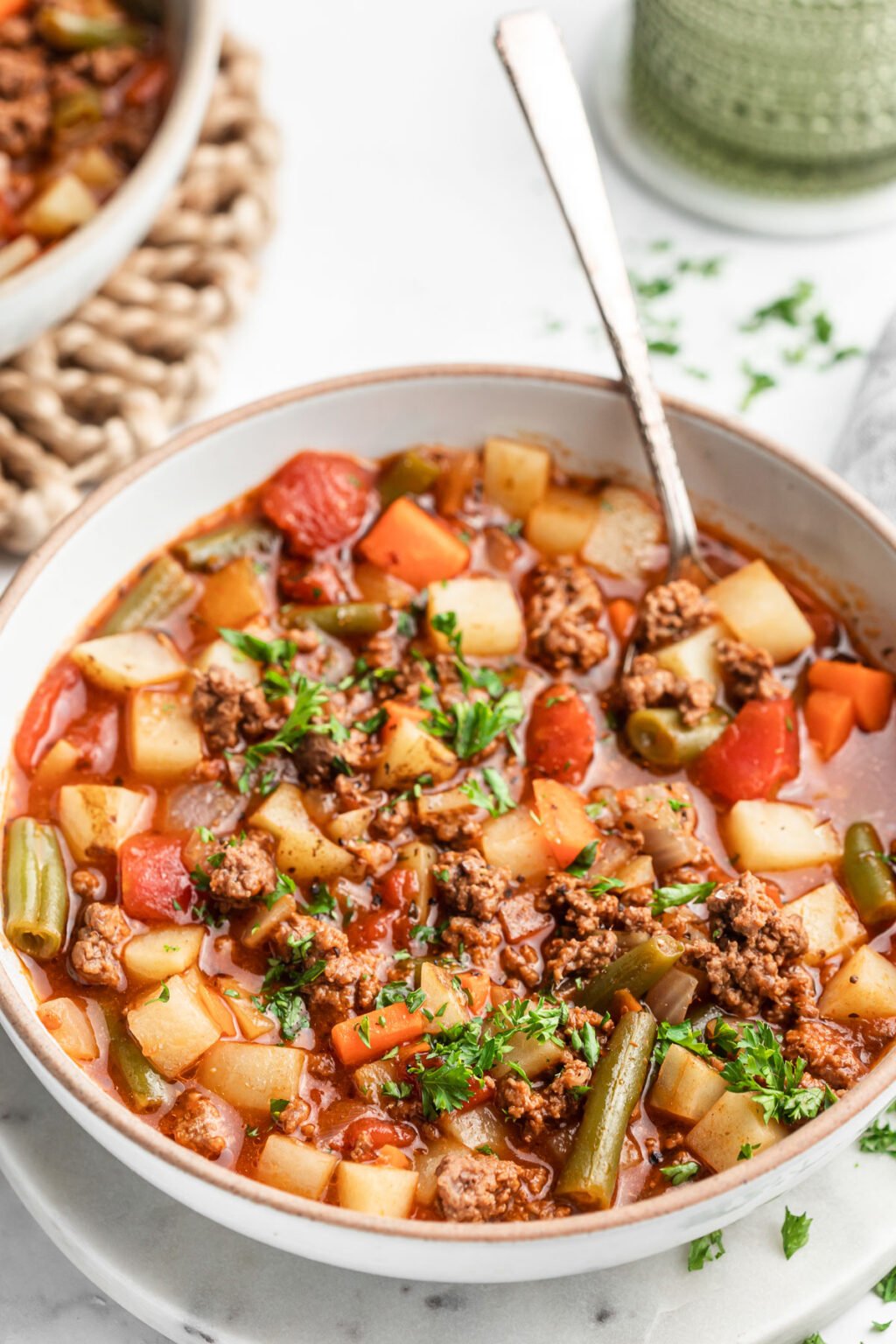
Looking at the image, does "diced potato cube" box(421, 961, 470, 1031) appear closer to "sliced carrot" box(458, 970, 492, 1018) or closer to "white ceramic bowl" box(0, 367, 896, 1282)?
"sliced carrot" box(458, 970, 492, 1018)

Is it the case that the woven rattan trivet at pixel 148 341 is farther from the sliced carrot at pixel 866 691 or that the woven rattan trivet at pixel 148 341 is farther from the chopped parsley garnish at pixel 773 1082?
the chopped parsley garnish at pixel 773 1082

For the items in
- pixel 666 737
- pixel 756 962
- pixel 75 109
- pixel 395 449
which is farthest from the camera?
pixel 75 109

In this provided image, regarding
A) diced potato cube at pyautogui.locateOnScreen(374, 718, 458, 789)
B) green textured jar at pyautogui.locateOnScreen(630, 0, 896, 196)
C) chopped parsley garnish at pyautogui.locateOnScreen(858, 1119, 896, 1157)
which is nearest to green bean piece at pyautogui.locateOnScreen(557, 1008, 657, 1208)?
chopped parsley garnish at pyautogui.locateOnScreen(858, 1119, 896, 1157)

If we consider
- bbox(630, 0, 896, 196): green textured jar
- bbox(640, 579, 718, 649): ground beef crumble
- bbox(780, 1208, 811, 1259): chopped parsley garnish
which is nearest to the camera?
bbox(780, 1208, 811, 1259): chopped parsley garnish

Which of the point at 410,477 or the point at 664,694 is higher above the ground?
the point at 410,477

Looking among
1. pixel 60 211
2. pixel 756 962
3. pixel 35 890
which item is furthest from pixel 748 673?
pixel 60 211

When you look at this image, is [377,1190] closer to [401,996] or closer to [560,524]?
[401,996]

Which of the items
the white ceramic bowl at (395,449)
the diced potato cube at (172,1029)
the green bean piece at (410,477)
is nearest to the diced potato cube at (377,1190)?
the white ceramic bowl at (395,449)
